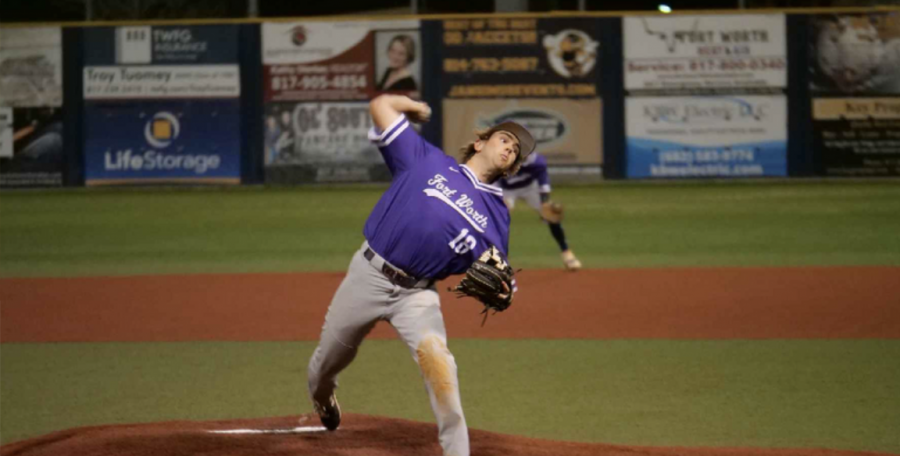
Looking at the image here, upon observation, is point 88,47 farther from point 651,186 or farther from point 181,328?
point 181,328

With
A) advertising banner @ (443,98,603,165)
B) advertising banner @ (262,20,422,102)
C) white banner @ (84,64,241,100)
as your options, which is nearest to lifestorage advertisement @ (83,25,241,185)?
white banner @ (84,64,241,100)

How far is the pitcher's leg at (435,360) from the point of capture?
5.21 metres

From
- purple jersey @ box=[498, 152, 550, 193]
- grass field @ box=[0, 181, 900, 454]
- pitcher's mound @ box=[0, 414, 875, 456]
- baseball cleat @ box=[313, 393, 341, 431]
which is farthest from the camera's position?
purple jersey @ box=[498, 152, 550, 193]

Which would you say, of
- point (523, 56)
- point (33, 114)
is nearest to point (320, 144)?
point (523, 56)

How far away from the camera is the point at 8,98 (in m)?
25.1

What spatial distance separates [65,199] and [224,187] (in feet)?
11.2

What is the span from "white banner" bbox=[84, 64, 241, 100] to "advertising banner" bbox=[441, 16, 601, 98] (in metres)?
4.80

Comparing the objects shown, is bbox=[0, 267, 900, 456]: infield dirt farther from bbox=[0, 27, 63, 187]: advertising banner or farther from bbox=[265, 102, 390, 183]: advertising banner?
bbox=[0, 27, 63, 187]: advertising banner

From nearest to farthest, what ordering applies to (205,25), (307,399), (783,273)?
(307,399), (783,273), (205,25)

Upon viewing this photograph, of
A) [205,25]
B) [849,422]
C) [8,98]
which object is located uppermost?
[205,25]

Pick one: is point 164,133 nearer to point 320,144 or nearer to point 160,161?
point 160,161

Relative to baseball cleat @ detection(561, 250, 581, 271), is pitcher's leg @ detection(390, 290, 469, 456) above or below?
above

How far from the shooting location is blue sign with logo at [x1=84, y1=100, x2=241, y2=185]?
24.9 meters

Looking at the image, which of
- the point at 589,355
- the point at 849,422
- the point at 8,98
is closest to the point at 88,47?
the point at 8,98
